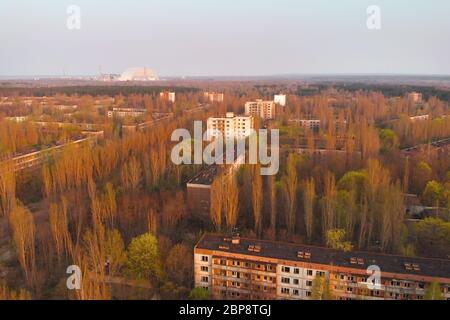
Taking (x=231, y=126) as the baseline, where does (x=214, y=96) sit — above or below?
above

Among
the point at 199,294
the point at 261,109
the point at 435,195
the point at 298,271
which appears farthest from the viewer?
the point at 261,109

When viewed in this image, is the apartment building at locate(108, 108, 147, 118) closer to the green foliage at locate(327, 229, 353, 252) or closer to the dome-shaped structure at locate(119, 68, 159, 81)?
the green foliage at locate(327, 229, 353, 252)

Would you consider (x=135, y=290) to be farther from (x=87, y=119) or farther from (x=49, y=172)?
(x=87, y=119)

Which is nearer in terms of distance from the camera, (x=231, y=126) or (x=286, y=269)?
(x=286, y=269)

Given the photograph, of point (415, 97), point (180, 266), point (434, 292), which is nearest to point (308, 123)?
point (415, 97)

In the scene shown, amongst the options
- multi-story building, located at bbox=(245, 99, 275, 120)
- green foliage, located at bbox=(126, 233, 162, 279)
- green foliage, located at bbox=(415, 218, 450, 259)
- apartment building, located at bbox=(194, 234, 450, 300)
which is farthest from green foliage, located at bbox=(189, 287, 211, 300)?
multi-story building, located at bbox=(245, 99, 275, 120)

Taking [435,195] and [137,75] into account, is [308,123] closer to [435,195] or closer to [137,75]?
[435,195]

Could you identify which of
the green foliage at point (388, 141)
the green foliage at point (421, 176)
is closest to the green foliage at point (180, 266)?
the green foliage at point (421, 176)
